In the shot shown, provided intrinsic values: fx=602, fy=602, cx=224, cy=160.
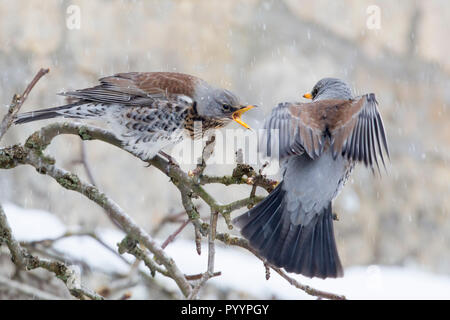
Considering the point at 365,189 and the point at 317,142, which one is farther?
the point at 365,189

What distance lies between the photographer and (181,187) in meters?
2.55

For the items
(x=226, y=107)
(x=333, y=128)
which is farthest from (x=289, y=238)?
(x=226, y=107)

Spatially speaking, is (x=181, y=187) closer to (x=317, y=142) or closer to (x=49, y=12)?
(x=317, y=142)

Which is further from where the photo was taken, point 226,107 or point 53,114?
point 226,107

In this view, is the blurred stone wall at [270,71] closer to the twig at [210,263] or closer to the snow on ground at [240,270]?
the snow on ground at [240,270]

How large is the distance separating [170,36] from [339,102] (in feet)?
5.55

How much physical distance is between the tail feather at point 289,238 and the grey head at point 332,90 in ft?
2.42

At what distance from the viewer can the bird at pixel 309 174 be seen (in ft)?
8.05

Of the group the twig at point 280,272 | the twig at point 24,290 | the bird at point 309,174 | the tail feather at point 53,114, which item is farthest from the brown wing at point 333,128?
the twig at point 24,290

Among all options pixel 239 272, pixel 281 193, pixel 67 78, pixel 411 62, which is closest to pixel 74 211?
pixel 67 78

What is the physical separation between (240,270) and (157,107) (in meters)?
1.31

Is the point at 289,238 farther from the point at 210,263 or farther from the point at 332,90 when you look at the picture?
the point at 332,90

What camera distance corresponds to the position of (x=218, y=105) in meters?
3.16
